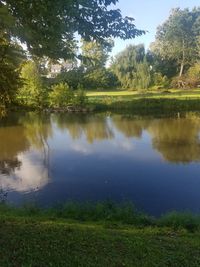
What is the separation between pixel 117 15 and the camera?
6.91 m

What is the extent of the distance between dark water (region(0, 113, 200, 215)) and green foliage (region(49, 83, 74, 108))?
1034 cm

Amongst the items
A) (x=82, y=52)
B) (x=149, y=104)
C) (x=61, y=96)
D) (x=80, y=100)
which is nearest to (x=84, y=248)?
(x=82, y=52)

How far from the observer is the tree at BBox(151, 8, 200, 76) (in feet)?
207

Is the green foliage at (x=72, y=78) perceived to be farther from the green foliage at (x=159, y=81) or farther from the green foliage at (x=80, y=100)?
the green foliage at (x=159, y=81)

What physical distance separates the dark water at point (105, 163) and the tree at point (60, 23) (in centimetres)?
628

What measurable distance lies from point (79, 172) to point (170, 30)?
5230 centimetres

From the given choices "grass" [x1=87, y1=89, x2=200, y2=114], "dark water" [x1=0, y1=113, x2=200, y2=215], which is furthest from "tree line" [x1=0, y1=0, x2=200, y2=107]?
"dark water" [x1=0, y1=113, x2=200, y2=215]

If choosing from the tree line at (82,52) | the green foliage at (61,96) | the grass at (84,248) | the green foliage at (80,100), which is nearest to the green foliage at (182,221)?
the grass at (84,248)

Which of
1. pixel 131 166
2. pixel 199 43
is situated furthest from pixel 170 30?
pixel 131 166

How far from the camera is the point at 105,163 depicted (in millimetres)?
18344

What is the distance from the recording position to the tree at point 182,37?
63125 millimetres

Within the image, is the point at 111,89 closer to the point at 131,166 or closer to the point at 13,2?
the point at 131,166

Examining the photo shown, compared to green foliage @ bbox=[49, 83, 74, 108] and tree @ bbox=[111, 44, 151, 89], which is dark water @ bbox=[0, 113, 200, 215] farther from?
tree @ bbox=[111, 44, 151, 89]

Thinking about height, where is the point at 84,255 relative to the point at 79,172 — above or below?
above
